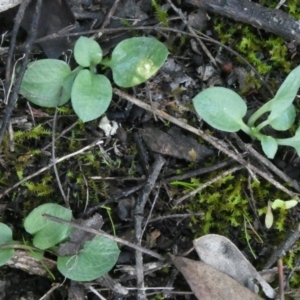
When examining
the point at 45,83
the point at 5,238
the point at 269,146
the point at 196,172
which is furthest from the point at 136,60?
the point at 5,238

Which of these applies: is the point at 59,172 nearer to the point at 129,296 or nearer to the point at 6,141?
the point at 6,141

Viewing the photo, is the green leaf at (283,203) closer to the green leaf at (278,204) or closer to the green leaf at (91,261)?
the green leaf at (278,204)

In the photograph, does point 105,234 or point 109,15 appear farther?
point 109,15

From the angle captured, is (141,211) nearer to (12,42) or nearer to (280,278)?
(280,278)

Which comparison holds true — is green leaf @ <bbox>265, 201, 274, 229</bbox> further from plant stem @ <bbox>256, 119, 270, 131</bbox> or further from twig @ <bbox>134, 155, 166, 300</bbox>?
twig @ <bbox>134, 155, 166, 300</bbox>

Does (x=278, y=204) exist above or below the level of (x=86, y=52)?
below

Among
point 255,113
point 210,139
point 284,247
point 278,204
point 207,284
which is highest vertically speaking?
point 255,113

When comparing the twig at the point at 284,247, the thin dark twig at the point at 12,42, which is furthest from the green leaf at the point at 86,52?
the twig at the point at 284,247

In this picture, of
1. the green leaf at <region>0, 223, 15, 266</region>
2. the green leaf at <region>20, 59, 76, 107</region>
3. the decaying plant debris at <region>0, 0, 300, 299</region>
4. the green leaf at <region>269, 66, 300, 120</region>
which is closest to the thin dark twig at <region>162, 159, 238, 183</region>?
the decaying plant debris at <region>0, 0, 300, 299</region>
